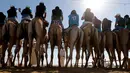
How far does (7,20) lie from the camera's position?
15.7 metres

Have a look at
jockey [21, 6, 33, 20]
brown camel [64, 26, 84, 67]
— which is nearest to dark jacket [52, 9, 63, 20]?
brown camel [64, 26, 84, 67]

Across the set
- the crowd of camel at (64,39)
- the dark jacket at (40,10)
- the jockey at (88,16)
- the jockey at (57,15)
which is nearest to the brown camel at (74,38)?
the crowd of camel at (64,39)

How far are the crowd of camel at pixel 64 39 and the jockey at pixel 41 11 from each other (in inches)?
16.5

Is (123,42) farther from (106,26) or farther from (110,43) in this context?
(106,26)

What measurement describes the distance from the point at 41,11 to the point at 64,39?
2005mm

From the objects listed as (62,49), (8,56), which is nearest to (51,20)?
(62,49)

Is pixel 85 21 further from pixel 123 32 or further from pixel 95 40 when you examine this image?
pixel 123 32

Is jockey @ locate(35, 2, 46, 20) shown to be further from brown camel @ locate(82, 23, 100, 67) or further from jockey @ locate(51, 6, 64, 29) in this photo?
brown camel @ locate(82, 23, 100, 67)

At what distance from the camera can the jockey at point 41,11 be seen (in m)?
15.3

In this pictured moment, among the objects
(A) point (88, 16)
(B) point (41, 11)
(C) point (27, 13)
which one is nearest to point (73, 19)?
(A) point (88, 16)

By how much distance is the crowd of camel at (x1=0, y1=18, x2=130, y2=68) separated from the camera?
14.8 meters

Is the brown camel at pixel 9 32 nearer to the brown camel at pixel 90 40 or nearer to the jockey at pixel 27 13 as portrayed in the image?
the jockey at pixel 27 13

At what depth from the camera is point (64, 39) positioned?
16.2 metres

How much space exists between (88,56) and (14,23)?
422 cm
